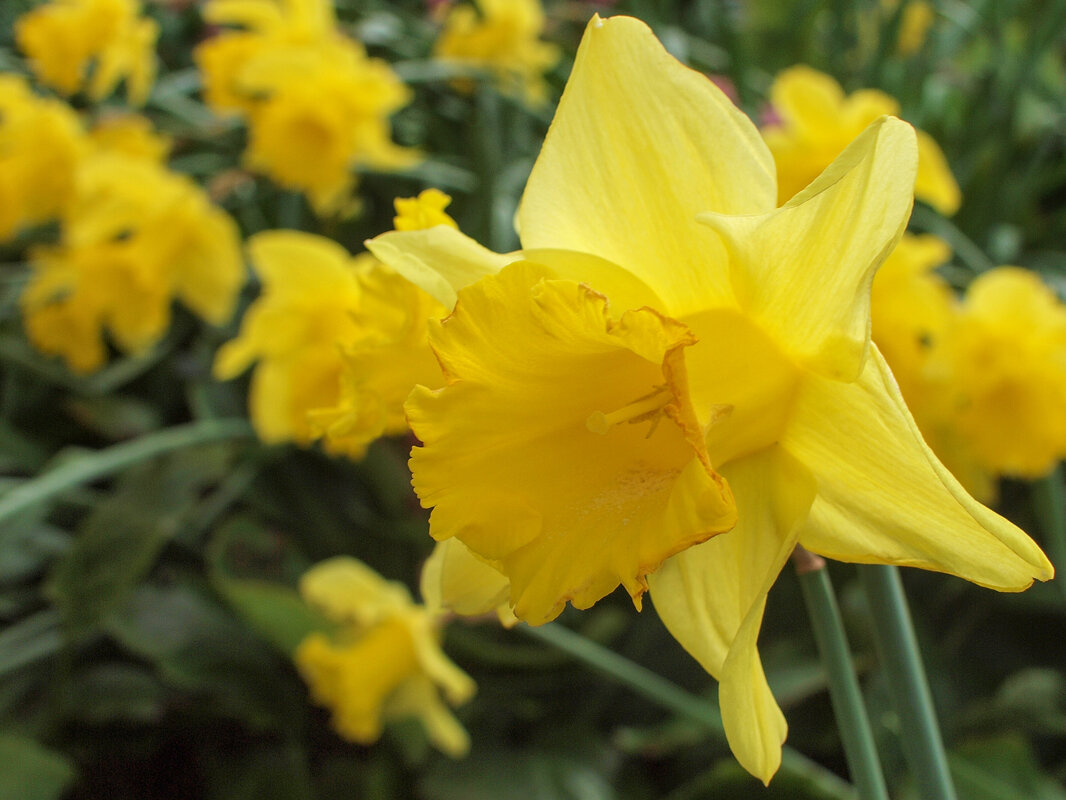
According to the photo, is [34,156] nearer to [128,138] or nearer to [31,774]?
[128,138]

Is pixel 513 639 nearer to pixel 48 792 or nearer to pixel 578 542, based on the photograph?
pixel 48 792

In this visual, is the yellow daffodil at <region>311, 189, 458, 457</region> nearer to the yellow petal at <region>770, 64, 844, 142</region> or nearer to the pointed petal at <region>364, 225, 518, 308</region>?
the pointed petal at <region>364, 225, 518, 308</region>

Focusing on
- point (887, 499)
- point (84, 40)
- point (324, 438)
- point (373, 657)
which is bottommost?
point (373, 657)

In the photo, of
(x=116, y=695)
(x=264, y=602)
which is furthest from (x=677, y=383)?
(x=116, y=695)

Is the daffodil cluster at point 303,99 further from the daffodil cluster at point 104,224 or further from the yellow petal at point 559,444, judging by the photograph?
the yellow petal at point 559,444

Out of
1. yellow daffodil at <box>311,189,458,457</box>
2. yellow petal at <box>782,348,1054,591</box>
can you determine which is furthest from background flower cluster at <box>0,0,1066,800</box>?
yellow petal at <box>782,348,1054,591</box>
